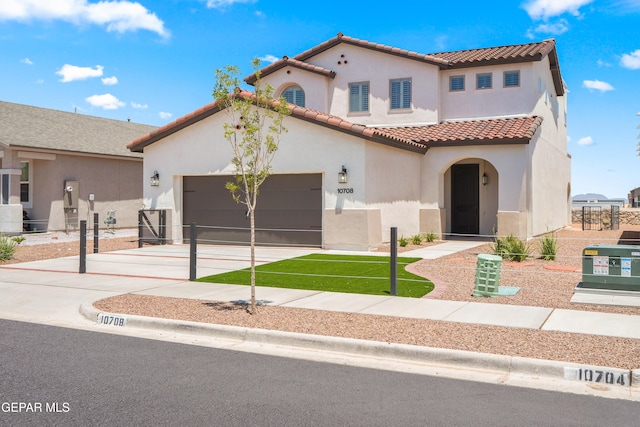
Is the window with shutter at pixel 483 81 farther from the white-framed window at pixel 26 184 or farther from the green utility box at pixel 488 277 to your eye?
the white-framed window at pixel 26 184

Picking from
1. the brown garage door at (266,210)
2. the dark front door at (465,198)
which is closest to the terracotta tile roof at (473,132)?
the dark front door at (465,198)

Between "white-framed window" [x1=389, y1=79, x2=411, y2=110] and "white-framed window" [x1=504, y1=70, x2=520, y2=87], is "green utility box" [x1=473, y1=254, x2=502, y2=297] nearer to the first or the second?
"white-framed window" [x1=504, y1=70, x2=520, y2=87]

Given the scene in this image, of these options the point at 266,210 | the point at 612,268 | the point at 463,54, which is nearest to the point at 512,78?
the point at 463,54

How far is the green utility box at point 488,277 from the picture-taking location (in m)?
10.6

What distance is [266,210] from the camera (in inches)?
790

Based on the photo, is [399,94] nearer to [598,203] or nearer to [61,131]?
[61,131]

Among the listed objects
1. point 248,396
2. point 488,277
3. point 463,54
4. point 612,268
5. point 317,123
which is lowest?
point 248,396

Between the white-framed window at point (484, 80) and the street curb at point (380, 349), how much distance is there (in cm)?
1930

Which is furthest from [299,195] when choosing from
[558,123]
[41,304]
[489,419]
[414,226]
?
[558,123]

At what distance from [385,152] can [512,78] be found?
24.9ft

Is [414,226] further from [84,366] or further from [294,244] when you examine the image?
[84,366]

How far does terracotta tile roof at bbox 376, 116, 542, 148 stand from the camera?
70.2 ft

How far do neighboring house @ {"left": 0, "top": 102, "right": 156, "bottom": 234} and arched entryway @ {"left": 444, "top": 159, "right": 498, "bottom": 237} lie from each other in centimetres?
1560

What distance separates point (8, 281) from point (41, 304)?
3113 mm
